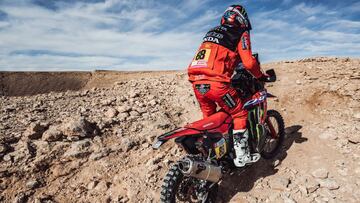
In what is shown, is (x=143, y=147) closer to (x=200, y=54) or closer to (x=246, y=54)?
(x=200, y=54)

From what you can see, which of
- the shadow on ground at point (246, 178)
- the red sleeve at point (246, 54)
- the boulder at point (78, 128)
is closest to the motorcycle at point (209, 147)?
the red sleeve at point (246, 54)

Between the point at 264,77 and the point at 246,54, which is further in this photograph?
the point at 264,77

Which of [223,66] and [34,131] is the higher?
[223,66]

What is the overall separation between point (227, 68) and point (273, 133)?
185 cm

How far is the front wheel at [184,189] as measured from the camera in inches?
153

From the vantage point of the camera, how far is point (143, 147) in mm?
6426

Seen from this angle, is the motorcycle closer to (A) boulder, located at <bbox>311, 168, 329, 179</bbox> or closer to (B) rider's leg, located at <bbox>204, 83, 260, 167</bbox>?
(B) rider's leg, located at <bbox>204, 83, 260, 167</bbox>

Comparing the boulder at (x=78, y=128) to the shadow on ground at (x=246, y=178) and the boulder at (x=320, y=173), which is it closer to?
the shadow on ground at (x=246, y=178)

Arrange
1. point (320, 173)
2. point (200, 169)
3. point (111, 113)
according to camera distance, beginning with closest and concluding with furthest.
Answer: point (200, 169) → point (320, 173) → point (111, 113)

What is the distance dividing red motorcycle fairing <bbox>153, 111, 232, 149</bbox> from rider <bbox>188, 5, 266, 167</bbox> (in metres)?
0.15

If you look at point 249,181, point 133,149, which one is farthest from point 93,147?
point 249,181

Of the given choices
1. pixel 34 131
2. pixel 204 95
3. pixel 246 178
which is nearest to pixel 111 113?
pixel 34 131

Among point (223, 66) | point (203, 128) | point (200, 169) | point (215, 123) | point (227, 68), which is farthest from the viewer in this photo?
point (227, 68)

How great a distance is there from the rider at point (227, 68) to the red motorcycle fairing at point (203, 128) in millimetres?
150
